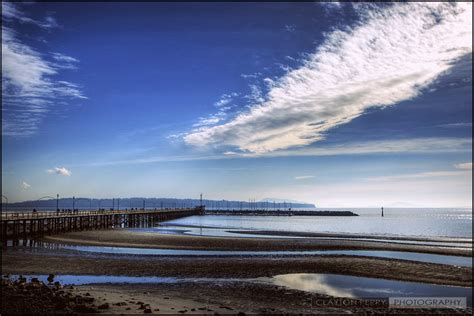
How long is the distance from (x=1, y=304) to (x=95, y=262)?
475 inches

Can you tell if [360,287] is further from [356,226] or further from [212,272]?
[356,226]

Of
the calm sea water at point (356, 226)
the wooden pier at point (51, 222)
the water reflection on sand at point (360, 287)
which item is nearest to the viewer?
the water reflection on sand at point (360, 287)

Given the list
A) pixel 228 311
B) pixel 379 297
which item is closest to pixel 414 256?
pixel 379 297

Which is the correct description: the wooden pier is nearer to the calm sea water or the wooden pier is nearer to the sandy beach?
the sandy beach

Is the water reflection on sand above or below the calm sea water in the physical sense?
above

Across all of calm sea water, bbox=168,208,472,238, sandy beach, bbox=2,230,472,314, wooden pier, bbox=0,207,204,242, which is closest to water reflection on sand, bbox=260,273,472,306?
sandy beach, bbox=2,230,472,314

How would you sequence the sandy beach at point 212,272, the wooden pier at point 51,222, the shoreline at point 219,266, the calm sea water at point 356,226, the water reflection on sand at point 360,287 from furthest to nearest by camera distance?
1. the calm sea water at point 356,226
2. the wooden pier at point 51,222
3. the shoreline at point 219,266
4. the water reflection on sand at point 360,287
5. the sandy beach at point 212,272

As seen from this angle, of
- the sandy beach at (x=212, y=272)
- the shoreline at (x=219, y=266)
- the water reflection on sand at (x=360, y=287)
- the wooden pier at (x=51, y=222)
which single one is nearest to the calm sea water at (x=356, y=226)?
the wooden pier at (x=51, y=222)

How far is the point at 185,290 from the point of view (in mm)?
17406

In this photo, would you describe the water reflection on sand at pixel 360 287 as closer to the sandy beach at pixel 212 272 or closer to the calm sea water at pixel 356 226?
the sandy beach at pixel 212 272

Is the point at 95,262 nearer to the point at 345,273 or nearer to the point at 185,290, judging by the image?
the point at 185,290

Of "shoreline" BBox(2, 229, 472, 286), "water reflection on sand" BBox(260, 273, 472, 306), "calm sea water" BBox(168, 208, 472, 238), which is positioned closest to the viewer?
"water reflection on sand" BBox(260, 273, 472, 306)

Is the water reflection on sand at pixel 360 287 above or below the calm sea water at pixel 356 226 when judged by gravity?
above

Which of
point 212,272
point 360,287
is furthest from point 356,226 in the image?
point 360,287
